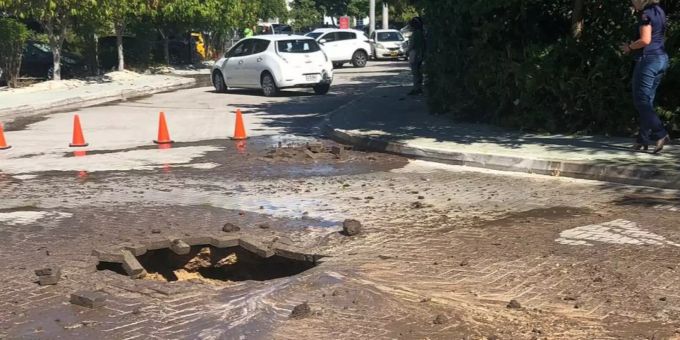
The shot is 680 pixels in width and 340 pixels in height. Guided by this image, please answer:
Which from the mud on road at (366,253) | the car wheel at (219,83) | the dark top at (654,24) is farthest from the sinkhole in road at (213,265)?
the car wheel at (219,83)

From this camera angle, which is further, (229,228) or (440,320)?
(229,228)

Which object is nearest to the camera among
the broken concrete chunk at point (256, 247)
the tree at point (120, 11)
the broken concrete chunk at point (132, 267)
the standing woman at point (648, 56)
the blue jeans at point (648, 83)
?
the broken concrete chunk at point (132, 267)

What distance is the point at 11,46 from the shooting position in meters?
23.5

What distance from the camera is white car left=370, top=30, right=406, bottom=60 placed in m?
38.2

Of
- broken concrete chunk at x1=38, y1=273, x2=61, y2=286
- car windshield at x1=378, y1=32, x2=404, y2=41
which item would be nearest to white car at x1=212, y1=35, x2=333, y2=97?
broken concrete chunk at x1=38, y1=273, x2=61, y2=286

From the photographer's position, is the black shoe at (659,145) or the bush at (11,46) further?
the bush at (11,46)

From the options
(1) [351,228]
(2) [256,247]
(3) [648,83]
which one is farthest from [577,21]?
(2) [256,247]

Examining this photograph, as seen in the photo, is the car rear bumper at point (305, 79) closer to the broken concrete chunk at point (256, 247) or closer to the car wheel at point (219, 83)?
the car wheel at point (219, 83)

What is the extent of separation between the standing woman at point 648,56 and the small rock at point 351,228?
458cm

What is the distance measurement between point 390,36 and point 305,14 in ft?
120

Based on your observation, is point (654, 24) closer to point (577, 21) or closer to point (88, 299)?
point (577, 21)

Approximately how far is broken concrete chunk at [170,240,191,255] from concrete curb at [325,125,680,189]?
4808mm

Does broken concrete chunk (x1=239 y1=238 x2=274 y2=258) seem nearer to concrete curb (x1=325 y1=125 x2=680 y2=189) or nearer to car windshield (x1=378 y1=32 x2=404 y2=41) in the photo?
concrete curb (x1=325 y1=125 x2=680 y2=189)

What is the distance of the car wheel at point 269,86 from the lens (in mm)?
20812
